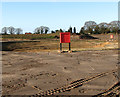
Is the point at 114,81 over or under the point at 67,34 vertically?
under

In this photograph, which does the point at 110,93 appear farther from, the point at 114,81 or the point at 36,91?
the point at 36,91

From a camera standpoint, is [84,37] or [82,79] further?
[84,37]

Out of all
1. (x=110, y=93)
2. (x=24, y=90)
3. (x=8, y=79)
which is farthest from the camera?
(x=8, y=79)

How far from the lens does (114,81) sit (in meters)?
5.02

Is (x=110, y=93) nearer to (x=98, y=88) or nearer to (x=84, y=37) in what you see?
(x=98, y=88)

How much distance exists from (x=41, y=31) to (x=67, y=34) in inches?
2742

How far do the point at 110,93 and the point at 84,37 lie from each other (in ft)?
156

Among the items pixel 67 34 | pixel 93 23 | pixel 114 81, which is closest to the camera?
pixel 114 81

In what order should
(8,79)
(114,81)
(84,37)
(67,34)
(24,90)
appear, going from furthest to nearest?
(84,37)
(67,34)
(8,79)
(114,81)
(24,90)

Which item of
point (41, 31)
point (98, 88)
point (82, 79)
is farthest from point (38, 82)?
point (41, 31)

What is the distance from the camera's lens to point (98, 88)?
4.41 meters

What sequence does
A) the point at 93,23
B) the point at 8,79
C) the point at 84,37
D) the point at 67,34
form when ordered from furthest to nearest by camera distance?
the point at 93,23 < the point at 84,37 < the point at 67,34 < the point at 8,79

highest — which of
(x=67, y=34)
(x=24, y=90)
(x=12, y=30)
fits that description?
(x=12, y=30)

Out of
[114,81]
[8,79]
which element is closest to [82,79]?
[114,81]
